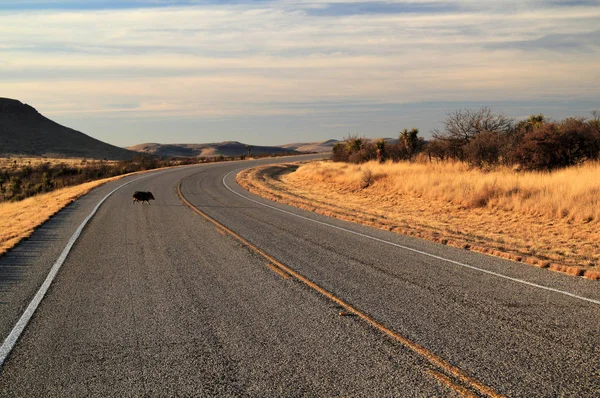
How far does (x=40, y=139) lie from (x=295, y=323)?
11362 centimetres

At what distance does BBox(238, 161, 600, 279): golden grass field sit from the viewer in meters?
11.8

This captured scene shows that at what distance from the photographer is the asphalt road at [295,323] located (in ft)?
16.1

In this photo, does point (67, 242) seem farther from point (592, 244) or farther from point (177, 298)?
point (592, 244)

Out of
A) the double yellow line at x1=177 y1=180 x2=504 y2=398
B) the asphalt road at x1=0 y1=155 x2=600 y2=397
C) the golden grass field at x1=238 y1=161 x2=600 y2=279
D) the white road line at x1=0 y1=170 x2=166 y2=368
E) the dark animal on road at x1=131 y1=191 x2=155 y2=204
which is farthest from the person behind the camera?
the dark animal on road at x1=131 y1=191 x2=155 y2=204

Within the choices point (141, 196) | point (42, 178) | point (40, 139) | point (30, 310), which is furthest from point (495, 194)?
point (40, 139)

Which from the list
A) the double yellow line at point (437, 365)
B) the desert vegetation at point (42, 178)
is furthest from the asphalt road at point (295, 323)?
the desert vegetation at point (42, 178)

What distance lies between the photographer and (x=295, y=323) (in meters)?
6.50

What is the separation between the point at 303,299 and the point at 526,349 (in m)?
3.07

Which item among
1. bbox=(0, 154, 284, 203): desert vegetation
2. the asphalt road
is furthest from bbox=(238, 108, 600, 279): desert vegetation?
bbox=(0, 154, 284, 203): desert vegetation

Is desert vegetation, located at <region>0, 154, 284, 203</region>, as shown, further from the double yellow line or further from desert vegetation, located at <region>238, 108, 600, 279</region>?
the double yellow line

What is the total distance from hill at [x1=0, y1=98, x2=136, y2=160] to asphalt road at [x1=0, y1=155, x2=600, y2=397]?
88362mm

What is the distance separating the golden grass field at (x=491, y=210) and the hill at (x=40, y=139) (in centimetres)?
7925

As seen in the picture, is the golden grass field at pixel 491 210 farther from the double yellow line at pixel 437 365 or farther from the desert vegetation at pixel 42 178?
the desert vegetation at pixel 42 178

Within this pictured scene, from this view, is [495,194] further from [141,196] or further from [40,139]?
[40,139]
